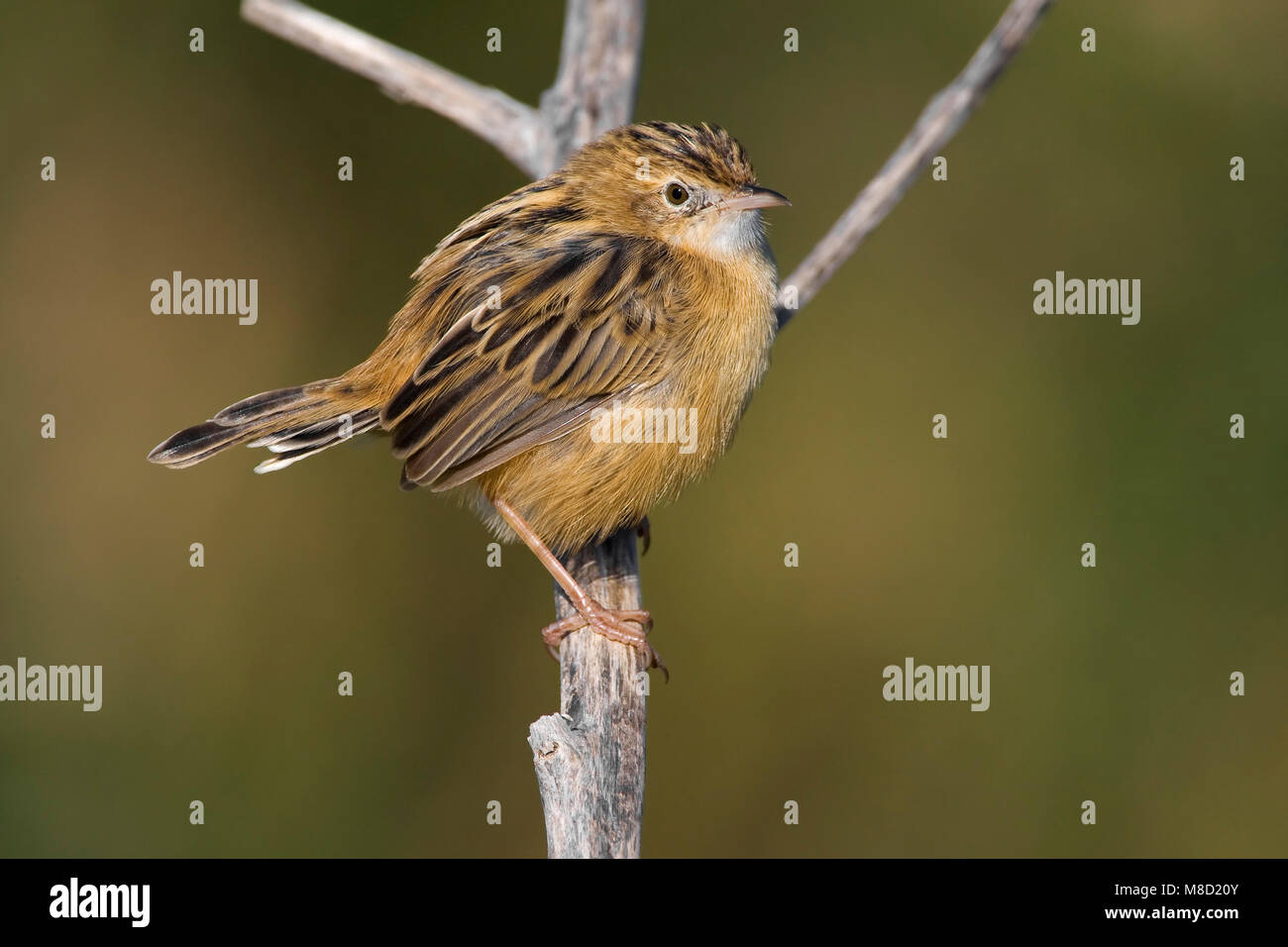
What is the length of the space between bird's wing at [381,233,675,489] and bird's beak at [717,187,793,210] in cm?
45

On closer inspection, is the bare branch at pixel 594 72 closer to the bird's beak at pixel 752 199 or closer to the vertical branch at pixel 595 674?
the vertical branch at pixel 595 674

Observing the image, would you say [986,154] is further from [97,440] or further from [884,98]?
[97,440]

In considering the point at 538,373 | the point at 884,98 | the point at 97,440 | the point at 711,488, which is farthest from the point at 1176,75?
the point at 97,440

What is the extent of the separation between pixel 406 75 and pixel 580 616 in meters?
2.74

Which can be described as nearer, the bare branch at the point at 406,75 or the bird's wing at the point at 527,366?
the bird's wing at the point at 527,366

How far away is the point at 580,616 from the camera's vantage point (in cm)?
503

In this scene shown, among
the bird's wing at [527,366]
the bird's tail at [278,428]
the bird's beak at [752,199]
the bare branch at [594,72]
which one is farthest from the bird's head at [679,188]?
the bird's tail at [278,428]

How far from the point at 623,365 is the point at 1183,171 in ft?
14.4

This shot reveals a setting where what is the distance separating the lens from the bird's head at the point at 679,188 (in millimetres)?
5062

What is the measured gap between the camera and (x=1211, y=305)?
A: 24.0 feet

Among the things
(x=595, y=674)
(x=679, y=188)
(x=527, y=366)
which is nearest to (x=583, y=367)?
(x=527, y=366)

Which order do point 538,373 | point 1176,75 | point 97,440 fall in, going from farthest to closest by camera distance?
point 1176,75, point 97,440, point 538,373

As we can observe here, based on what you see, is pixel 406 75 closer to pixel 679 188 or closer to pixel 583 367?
pixel 679 188

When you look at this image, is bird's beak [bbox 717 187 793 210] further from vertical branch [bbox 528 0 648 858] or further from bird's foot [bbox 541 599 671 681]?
bird's foot [bbox 541 599 671 681]
